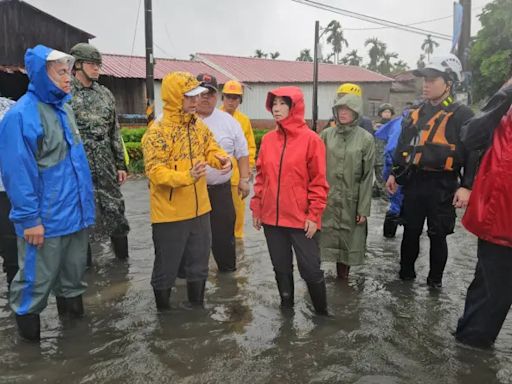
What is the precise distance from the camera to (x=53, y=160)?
125 inches

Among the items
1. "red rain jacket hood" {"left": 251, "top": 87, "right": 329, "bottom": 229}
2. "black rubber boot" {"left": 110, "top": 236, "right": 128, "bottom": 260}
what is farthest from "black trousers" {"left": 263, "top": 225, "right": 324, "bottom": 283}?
"black rubber boot" {"left": 110, "top": 236, "right": 128, "bottom": 260}

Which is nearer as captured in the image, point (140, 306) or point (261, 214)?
point (261, 214)

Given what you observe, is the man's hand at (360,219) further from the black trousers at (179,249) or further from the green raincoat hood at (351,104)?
the black trousers at (179,249)

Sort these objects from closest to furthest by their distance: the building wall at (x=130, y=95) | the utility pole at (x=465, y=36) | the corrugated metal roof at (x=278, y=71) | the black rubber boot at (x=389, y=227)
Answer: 1. the black rubber boot at (x=389, y=227)
2. the utility pole at (x=465, y=36)
3. the building wall at (x=130, y=95)
4. the corrugated metal roof at (x=278, y=71)

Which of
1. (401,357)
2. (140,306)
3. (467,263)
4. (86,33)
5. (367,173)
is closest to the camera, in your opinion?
(401,357)

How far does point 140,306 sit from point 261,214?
1287 millimetres

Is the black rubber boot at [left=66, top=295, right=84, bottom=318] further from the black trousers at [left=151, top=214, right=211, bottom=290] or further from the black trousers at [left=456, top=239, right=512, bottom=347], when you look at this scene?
the black trousers at [left=456, top=239, right=512, bottom=347]

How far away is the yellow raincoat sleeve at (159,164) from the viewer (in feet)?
10.9

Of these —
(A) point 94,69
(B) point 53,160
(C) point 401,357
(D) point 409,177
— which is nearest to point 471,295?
(C) point 401,357

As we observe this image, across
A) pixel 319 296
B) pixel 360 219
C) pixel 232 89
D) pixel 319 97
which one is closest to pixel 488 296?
pixel 319 296

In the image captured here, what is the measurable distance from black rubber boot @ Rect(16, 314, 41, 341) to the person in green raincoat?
2467 millimetres

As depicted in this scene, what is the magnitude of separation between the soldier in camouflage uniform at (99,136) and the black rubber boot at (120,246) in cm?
19

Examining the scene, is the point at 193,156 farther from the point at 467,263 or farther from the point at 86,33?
the point at 86,33

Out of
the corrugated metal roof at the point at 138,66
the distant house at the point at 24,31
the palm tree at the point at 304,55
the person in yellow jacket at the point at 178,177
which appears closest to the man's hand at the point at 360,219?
the person in yellow jacket at the point at 178,177
